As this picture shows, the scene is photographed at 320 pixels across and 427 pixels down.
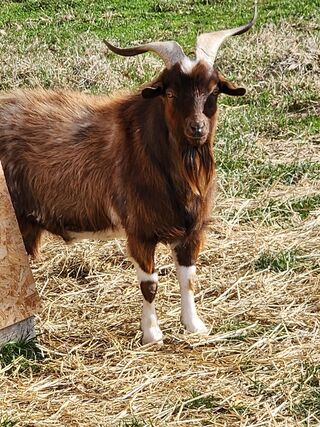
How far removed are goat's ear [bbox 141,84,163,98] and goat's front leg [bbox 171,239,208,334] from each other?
900mm

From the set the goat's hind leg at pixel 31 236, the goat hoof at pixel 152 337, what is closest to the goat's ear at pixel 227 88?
the goat hoof at pixel 152 337

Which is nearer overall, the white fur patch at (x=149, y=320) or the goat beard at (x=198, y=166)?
the goat beard at (x=198, y=166)

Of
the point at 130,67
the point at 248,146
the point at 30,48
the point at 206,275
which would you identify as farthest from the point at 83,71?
the point at 206,275

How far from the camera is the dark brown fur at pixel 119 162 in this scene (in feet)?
17.6

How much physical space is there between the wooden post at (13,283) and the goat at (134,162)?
52 centimetres

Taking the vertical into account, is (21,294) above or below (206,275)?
above

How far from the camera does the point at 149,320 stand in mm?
5656

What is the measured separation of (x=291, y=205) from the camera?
743 cm

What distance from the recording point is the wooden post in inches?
213

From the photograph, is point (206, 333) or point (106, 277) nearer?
point (206, 333)

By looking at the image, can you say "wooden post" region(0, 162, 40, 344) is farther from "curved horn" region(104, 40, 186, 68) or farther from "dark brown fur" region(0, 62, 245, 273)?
"curved horn" region(104, 40, 186, 68)

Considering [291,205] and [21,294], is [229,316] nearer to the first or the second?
[21,294]

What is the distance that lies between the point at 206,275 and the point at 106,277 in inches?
25.3

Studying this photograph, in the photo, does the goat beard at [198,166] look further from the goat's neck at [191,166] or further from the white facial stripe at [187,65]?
the white facial stripe at [187,65]
